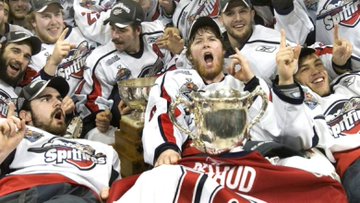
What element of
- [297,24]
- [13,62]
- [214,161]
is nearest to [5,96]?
[13,62]

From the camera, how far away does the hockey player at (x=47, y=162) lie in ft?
4.69

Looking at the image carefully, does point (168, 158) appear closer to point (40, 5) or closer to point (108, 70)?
point (108, 70)

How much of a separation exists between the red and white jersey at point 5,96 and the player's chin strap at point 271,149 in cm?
93

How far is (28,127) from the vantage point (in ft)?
5.54

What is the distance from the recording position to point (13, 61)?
2172 millimetres

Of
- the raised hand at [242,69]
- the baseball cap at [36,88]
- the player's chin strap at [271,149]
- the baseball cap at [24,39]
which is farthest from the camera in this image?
the baseball cap at [24,39]

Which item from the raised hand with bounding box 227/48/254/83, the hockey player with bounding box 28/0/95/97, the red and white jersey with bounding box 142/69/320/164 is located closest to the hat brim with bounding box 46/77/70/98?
the red and white jersey with bounding box 142/69/320/164

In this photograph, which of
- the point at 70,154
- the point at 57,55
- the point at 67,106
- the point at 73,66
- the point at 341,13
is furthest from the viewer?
the point at 73,66

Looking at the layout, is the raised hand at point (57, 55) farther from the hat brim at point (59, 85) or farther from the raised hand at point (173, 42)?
the raised hand at point (173, 42)

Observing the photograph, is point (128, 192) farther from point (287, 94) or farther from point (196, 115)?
point (287, 94)

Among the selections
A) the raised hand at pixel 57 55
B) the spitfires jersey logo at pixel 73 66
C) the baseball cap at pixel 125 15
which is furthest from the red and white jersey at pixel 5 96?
the baseball cap at pixel 125 15

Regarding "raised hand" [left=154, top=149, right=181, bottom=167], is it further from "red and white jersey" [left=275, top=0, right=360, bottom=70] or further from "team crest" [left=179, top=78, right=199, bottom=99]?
"red and white jersey" [left=275, top=0, right=360, bottom=70]

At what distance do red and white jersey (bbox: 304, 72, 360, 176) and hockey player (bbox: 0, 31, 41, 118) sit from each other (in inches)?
43.4

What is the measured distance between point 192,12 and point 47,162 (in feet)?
5.57
